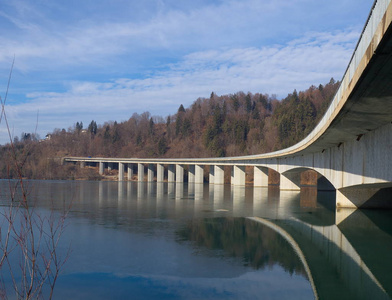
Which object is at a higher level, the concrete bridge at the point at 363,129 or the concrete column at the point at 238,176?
the concrete bridge at the point at 363,129

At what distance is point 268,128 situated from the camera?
12225 centimetres

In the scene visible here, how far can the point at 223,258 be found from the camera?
1533cm

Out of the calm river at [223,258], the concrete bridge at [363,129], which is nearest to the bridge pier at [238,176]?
the concrete bridge at [363,129]

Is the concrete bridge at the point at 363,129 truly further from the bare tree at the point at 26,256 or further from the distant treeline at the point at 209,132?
the distant treeline at the point at 209,132

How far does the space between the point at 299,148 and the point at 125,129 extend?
5428 inches

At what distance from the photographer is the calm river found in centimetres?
1171

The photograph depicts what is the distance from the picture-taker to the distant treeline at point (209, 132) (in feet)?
347

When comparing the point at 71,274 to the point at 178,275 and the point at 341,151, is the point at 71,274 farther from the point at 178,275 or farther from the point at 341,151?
the point at 341,151

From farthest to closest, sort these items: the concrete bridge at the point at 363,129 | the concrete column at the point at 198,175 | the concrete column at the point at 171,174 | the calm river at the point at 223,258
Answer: the concrete column at the point at 171,174, the concrete column at the point at 198,175, the calm river at the point at 223,258, the concrete bridge at the point at 363,129

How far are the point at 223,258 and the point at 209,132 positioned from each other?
11303cm

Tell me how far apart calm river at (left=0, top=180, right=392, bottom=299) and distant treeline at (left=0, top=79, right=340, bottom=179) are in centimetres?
7809

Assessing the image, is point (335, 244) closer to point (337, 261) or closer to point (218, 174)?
point (337, 261)

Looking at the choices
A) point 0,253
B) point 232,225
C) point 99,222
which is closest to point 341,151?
point 232,225

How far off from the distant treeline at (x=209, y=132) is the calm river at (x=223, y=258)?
7809cm
